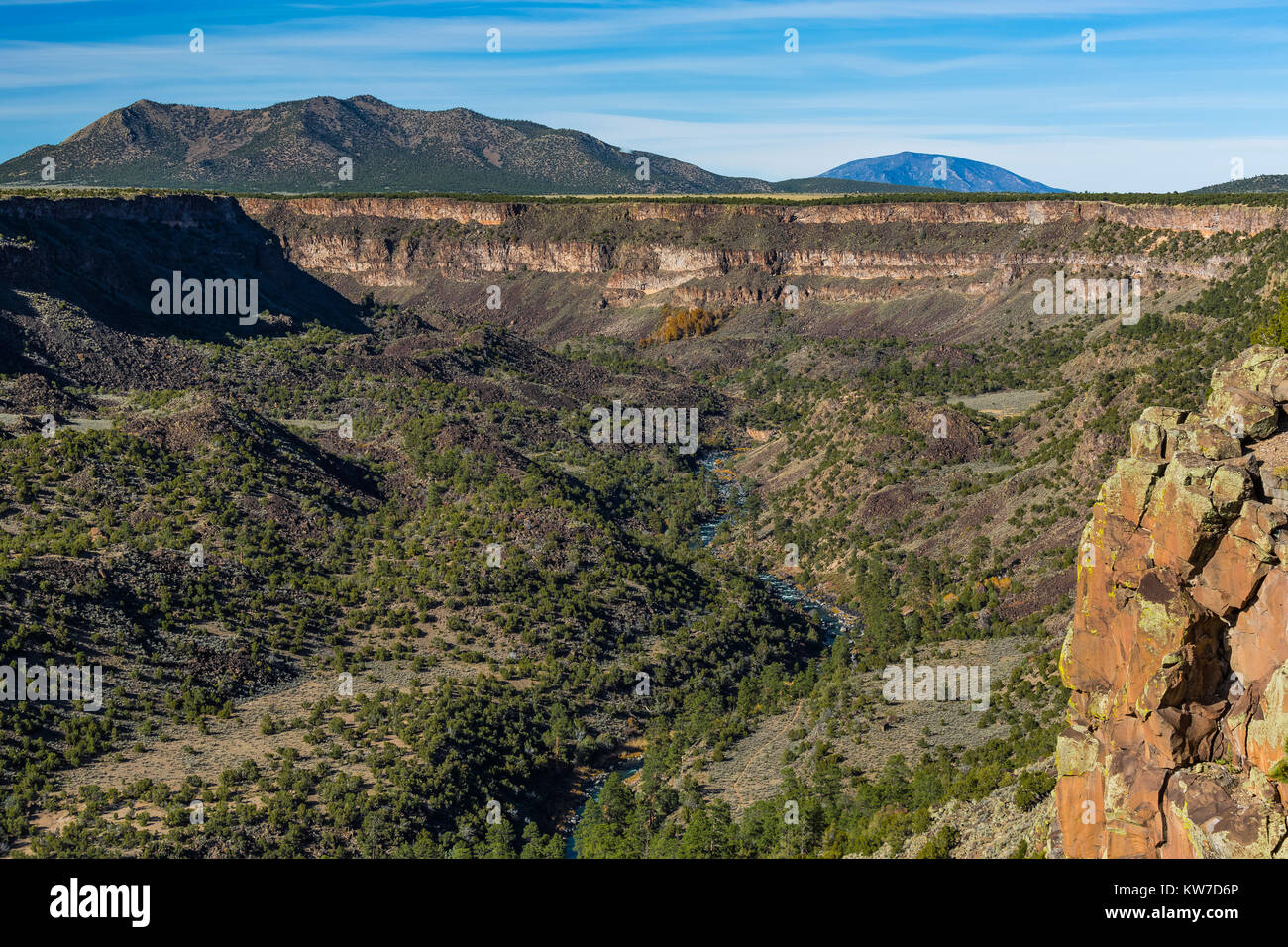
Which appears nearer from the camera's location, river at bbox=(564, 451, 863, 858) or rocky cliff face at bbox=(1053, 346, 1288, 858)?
rocky cliff face at bbox=(1053, 346, 1288, 858)

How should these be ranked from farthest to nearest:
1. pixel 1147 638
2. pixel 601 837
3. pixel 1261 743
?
pixel 601 837 → pixel 1147 638 → pixel 1261 743

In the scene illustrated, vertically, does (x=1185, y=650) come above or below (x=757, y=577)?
above

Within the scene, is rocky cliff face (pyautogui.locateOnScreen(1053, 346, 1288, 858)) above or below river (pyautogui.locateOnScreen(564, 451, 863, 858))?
above

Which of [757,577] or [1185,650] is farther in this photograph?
[757,577]

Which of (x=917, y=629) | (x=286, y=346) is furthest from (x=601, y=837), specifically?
(x=286, y=346)

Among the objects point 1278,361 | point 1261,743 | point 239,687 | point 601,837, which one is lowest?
point 601,837

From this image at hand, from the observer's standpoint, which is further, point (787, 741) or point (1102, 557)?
point (787, 741)

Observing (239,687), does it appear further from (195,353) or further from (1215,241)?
(1215,241)

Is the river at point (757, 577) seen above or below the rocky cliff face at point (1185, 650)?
below
